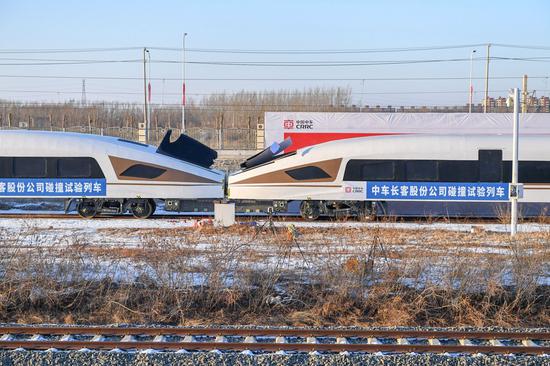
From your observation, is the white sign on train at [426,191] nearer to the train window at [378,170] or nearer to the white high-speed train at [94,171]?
the train window at [378,170]

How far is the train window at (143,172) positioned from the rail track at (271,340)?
11.9 meters

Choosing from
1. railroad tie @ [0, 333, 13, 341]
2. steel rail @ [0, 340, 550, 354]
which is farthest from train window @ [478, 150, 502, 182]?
railroad tie @ [0, 333, 13, 341]

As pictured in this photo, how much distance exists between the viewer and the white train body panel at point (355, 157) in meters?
21.0

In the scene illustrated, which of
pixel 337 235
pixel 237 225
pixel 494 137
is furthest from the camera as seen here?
pixel 494 137

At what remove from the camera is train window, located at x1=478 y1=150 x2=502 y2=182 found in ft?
69.3

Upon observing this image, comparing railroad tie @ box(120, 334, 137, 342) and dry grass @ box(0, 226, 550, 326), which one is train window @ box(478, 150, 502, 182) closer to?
dry grass @ box(0, 226, 550, 326)

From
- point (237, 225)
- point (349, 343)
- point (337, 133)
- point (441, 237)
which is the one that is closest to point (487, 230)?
point (441, 237)

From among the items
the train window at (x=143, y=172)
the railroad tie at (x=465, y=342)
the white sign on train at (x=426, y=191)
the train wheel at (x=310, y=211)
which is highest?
the train window at (x=143, y=172)

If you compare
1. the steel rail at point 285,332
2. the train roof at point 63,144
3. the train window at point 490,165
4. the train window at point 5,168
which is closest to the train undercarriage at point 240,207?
the train roof at point 63,144

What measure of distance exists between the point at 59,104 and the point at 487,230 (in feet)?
195

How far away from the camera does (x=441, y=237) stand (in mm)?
17219

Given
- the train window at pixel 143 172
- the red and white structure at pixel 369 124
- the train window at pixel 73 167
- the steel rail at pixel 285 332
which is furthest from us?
the red and white structure at pixel 369 124

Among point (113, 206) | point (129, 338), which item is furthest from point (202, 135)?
point (129, 338)

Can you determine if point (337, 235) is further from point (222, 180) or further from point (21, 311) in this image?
point (21, 311)
